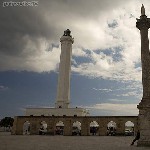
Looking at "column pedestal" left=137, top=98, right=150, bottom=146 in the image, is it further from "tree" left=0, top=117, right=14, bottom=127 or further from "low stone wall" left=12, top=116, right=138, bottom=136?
"tree" left=0, top=117, right=14, bottom=127

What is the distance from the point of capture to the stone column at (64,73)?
5334 cm

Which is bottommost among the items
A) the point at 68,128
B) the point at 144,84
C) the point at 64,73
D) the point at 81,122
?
the point at 68,128

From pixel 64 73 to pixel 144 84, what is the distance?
38.4 metres

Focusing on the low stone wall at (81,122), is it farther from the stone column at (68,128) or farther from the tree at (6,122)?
the tree at (6,122)

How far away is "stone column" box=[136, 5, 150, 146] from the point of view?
15.7m

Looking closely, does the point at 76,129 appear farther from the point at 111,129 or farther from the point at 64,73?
the point at 64,73

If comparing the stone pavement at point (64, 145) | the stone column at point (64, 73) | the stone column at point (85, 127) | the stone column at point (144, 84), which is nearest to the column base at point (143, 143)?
the stone column at point (144, 84)

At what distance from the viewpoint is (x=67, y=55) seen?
2190 inches

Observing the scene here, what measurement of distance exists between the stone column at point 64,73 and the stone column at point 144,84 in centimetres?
Answer: 3676

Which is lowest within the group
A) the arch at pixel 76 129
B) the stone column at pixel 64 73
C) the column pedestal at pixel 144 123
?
the arch at pixel 76 129

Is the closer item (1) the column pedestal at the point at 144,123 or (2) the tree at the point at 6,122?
(1) the column pedestal at the point at 144,123

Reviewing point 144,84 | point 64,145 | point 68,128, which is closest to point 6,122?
point 68,128

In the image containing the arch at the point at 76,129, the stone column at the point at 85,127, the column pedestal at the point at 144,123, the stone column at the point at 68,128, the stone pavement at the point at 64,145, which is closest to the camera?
the stone pavement at the point at 64,145

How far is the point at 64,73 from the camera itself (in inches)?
2151
